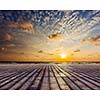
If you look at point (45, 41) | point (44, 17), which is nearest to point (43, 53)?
point (45, 41)

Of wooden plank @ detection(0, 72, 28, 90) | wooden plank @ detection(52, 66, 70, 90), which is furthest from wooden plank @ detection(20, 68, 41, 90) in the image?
wooden plank @ detection(52, 66, 70, 90)

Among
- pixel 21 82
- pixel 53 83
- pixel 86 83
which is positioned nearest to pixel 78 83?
pixel 86 83

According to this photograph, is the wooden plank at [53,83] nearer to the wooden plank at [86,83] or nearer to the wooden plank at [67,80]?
the wooden plank at [67,80]

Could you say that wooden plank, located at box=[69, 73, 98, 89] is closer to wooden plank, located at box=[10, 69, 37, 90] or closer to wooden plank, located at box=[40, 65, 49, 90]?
wooden plank, located at box=[40, 65, 49, 90]

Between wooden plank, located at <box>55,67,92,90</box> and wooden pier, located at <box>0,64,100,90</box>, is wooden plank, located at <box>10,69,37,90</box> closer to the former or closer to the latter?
wooden pier, located at <box>0,64,100,90</box>

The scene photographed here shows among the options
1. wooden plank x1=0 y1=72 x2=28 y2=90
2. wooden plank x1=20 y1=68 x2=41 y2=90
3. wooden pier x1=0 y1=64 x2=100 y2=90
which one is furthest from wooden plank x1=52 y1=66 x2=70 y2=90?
wooden plank x1=0 y1=72 x2=28 y2=90

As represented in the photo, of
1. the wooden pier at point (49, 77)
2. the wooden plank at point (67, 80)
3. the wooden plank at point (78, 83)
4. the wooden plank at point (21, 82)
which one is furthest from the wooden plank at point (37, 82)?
the wooden plank at point (78, 83)
